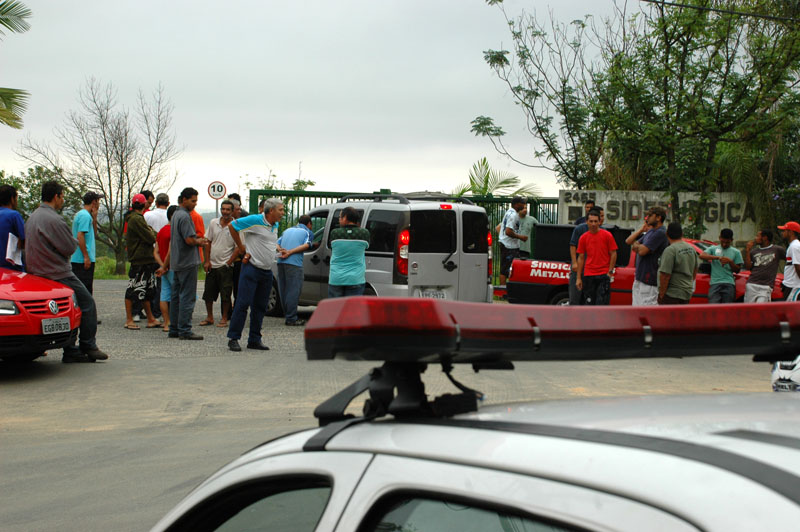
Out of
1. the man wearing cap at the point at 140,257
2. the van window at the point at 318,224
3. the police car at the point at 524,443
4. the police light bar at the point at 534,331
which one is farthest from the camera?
the van window at the point at 318,224

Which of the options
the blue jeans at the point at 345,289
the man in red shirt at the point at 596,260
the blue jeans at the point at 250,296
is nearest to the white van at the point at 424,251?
the blue jeans at the point at 345,289

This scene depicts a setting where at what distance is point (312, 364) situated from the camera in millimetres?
9562

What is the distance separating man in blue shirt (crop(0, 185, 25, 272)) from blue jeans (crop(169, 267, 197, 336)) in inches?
81.6

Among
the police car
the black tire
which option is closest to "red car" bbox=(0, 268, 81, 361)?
the police car

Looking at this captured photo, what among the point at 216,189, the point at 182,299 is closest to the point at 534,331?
the point at 182,299

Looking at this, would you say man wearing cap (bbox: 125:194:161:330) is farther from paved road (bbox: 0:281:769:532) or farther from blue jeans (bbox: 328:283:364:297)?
blue jeans (bbox: 328:283:364:297)

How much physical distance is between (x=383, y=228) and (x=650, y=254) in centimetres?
415

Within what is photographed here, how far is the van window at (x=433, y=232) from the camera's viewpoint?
12641 mm

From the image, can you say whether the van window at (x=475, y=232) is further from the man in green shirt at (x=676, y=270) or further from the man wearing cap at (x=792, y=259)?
the man wearing cap at (x=792, y=259)

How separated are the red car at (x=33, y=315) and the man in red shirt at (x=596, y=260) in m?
6.59

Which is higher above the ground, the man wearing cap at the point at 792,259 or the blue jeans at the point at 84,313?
the man wearing cap at the point at 792,259

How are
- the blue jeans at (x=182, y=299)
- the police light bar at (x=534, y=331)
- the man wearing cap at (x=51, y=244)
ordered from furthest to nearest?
the blue jeans at (x=182, y=299) → the man wearing cap at (x=51, y=244) → the police light bar at (x=534, y=331)

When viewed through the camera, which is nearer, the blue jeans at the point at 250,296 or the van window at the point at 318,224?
the blue jeans at the point at 250,296

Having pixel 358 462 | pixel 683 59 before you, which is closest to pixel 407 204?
pixel 683 59
